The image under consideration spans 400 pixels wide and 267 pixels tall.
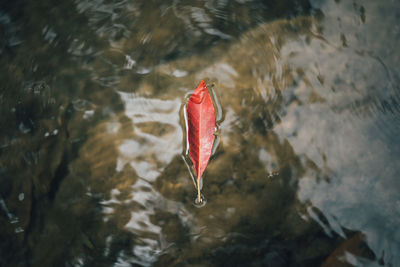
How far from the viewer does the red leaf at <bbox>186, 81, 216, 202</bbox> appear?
1.51 meters

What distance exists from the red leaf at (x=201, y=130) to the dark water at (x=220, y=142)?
2.1 inches

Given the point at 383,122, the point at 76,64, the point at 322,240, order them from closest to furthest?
the point at 322,240, the point at 383,122, the point at 76,64

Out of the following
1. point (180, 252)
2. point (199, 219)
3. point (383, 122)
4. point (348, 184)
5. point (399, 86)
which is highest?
point (399, 86)

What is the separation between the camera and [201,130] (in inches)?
59.5

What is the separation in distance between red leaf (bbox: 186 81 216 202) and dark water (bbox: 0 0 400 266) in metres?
0.05

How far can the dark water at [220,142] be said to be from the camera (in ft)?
4.91

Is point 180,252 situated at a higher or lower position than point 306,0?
lower

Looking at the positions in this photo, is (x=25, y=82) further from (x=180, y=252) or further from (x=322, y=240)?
(x=322, y=240)

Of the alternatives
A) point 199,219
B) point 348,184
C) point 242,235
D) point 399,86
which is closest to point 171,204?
point 199,219

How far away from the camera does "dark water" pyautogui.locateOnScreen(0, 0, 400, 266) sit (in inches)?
58.9

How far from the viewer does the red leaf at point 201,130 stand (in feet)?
4.95

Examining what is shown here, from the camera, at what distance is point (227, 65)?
163cm

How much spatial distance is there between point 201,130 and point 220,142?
4.6 inches

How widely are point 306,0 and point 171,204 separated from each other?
1268mm
